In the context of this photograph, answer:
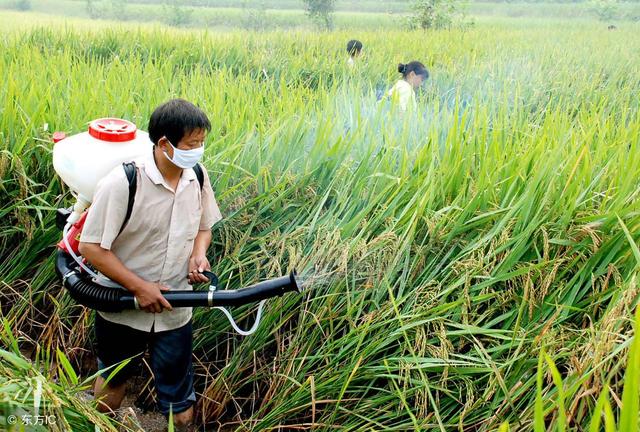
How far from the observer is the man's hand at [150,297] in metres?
1.59

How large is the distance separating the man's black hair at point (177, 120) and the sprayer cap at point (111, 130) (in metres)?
0.17

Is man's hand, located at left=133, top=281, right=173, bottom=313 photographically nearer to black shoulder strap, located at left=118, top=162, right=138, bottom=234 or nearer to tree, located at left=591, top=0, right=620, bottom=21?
black shoulder strap, located at left=118, top=162, right=138, bottom=234

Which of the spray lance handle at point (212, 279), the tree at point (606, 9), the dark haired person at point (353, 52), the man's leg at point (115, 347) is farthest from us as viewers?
the tree at point (606, 9)

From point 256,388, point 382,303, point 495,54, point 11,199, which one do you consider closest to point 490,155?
point 382,303

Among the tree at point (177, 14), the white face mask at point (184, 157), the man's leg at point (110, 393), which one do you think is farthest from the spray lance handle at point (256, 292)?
the tree at point (177, 14)

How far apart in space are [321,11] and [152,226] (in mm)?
16499

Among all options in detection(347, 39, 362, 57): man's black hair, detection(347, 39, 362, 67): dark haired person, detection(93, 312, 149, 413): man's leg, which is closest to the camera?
detection(93, 312, 149, 413): man's leg

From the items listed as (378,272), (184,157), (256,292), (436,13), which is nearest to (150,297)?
(256,292)

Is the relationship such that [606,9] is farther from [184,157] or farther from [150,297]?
[150,297]

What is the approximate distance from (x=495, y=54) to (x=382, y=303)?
20.8 ft

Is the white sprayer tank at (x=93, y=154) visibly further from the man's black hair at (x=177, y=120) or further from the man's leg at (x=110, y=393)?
the man's leg at (x=110, y=393)

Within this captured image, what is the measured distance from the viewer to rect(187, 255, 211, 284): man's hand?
1692mm

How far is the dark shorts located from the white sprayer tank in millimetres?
391

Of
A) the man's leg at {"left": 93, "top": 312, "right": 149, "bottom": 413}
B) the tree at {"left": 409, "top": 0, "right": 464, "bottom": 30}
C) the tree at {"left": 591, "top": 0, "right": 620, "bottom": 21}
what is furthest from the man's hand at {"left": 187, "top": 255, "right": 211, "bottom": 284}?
the tree at {"left": 591, "top": 0, "right": 620, "bottom": 21}
